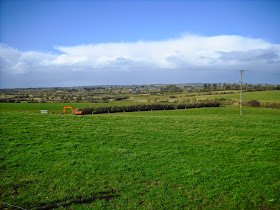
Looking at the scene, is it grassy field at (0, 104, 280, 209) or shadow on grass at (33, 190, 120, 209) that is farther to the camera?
grassy field at (0, 104, 280, 209)

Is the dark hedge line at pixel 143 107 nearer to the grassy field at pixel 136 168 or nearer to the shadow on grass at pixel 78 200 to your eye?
the grassy field at pixel 136 168

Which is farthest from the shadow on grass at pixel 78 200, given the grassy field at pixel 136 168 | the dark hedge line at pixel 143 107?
the dark hedge line at pixel 143 107

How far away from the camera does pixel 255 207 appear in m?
7.45

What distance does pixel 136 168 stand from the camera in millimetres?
10680

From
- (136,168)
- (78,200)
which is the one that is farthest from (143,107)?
(78,200)

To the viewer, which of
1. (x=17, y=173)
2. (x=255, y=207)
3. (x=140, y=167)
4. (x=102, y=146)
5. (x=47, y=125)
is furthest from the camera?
(x=47, y=125)

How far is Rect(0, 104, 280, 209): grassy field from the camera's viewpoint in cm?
791

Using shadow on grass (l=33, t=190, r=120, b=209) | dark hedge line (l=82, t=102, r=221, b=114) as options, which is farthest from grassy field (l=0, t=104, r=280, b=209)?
dark hedge line (l=82, t=102, r=221, b=114)

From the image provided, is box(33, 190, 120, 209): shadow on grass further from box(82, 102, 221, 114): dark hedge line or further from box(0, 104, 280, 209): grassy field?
box(82, 102, 221, 114): dark hedge line

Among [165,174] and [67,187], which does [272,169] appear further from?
[67,187]

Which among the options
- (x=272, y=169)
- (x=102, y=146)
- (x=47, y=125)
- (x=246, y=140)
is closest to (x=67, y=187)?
(x=102, y=146)

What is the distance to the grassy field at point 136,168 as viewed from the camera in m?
7.91

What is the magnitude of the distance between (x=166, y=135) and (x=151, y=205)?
9.86 metres

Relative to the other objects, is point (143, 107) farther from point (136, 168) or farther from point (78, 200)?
point (78, 200)
